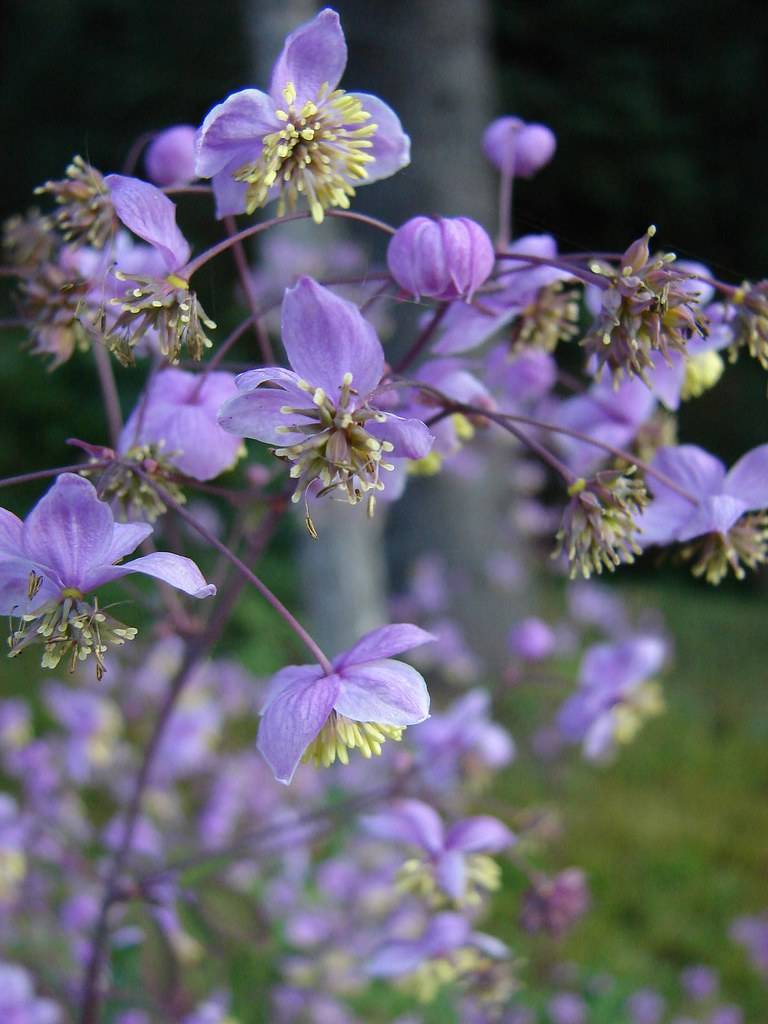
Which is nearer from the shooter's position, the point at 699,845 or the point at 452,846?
the point at 452,846

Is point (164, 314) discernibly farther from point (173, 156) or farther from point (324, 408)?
point (173, 156)

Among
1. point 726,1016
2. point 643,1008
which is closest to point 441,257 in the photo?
point 643,1008

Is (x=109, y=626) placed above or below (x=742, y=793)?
below

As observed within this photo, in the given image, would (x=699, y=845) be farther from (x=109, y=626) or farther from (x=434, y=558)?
(x=109, y=626)

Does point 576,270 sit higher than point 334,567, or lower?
lower

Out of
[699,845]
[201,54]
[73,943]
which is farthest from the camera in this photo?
[201,54]

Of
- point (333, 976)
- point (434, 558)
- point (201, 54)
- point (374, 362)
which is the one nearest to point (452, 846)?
point (374, 362)
